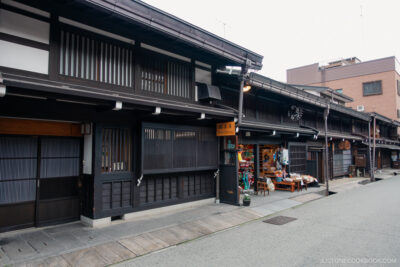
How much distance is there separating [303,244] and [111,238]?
4.83m

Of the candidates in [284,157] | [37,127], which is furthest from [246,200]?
[37,127]

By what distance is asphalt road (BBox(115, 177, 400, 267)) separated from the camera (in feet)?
17.4

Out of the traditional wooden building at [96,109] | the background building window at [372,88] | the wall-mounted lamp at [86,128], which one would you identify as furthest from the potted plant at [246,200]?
the background building window at [372,88]

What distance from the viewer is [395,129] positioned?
108 ft

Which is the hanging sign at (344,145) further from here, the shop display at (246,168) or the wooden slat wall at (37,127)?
the wooden slat wall at (37,127)

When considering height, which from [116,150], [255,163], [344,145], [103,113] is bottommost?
[255,163]

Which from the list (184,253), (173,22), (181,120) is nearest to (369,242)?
(184,253)

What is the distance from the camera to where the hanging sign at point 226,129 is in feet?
30.9

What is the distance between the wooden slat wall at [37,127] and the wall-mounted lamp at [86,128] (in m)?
0.20

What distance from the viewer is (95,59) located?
22.1 feet

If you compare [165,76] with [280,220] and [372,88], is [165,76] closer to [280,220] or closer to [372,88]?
[280,220]

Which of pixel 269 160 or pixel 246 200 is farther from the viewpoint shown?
pixel 269 160

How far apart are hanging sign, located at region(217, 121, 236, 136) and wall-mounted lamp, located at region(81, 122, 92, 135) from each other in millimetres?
4823

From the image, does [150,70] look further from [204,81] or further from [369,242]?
[369,242]
